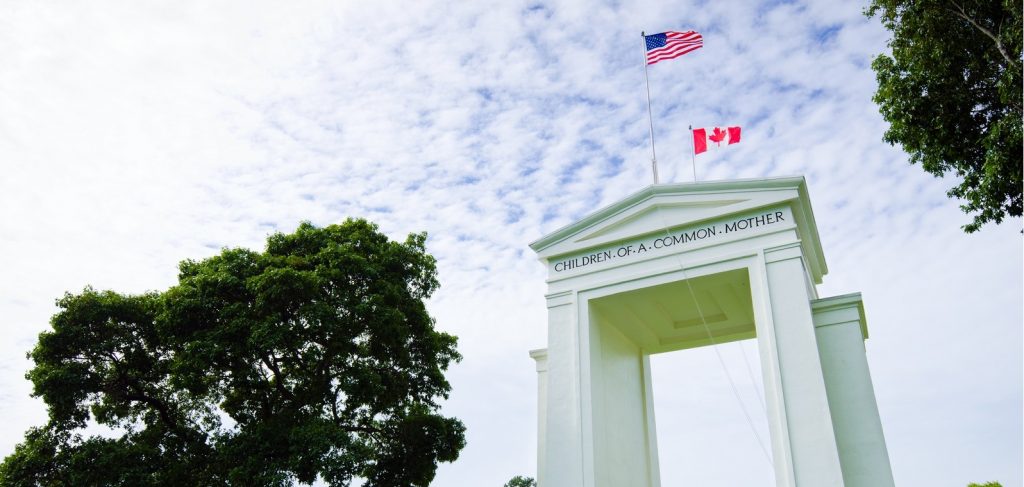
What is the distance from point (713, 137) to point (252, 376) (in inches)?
501

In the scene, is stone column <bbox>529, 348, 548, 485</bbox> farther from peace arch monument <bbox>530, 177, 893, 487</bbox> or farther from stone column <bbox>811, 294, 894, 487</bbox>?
stone column <bbox>811, 294, 894, 487</bbox>

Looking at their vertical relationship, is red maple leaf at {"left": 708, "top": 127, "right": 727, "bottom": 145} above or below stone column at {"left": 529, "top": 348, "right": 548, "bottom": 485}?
above

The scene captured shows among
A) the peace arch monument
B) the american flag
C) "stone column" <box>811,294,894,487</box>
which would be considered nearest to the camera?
"stone column" <box>811,294,894,487</box>

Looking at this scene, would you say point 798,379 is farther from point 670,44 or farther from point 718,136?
point 670,44

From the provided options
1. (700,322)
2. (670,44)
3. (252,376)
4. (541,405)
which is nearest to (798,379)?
(700,322)

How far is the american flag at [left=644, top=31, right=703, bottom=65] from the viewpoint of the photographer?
17844 millimetres

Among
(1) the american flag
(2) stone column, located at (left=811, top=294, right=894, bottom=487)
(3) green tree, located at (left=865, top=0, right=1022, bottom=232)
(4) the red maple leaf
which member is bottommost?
(2) stone column, located at (left=811, top=294, right=894, bottom=487)

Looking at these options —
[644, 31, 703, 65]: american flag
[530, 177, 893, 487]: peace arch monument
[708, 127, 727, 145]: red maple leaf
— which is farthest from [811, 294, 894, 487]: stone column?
[644, 31, 703, 65]: american flag

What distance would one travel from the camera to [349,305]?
1725 cm

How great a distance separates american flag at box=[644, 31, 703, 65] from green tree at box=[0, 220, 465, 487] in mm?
8973

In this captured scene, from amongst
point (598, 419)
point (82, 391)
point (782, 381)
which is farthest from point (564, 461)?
point (82, 391)

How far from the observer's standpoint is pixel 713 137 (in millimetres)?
16734

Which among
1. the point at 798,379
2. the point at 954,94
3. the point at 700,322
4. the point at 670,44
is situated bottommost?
the point at 798,379

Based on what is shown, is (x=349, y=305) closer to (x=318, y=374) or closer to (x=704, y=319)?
(x=318, y=374)
